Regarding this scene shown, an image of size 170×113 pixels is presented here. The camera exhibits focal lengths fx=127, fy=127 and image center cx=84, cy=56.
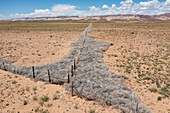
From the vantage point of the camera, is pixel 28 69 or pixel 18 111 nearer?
pixel 18 111

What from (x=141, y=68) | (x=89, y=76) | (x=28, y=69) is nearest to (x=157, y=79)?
(x=141, y=68)

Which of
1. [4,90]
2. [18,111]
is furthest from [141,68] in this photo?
[4,90]

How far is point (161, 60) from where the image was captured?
15.6 metres

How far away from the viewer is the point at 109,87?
9.12 m

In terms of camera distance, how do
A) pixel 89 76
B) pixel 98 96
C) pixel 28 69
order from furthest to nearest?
pixel 28 69 < pixel 89 76 < pixel 98 96

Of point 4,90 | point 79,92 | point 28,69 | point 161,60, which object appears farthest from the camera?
point 161,60

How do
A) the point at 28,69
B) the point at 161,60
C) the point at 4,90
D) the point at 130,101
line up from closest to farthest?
the point at 130,101 < the point at 4,90 < the point at 28,69 < the point at 161,60

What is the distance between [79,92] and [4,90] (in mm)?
6067

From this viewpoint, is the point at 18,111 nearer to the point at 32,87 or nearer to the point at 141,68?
the point at 32,87

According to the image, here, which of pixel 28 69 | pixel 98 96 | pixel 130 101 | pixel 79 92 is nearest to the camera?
pixel 130 101

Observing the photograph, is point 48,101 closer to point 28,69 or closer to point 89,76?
point 89,76

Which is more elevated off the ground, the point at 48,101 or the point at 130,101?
the point at 130,101

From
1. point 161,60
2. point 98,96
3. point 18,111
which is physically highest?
point 161,60

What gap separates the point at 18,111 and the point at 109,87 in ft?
20.2
